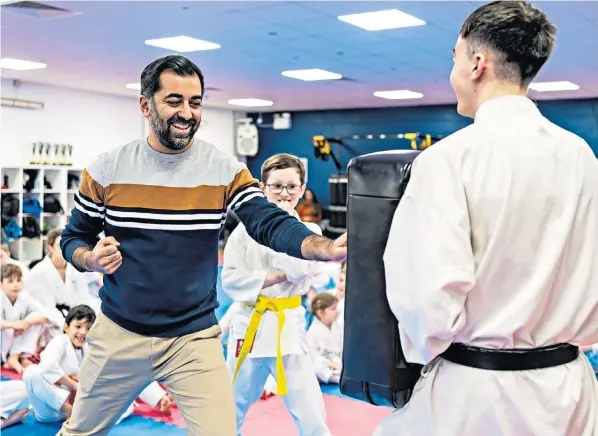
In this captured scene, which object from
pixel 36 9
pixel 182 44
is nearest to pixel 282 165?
pixel 36 9

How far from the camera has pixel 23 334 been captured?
18.3 feet

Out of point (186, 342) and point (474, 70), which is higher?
point (474, 70)

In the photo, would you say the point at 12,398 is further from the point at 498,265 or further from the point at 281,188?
the point at 498,265

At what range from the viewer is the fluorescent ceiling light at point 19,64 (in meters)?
10.3

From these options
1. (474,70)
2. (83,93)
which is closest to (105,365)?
(474,70)

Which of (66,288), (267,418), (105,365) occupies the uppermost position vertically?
(105,365)

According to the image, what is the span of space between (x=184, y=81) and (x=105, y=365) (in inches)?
39.5

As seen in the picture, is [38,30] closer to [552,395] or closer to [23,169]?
[23,169]

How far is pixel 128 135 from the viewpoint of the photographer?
14.7 meters

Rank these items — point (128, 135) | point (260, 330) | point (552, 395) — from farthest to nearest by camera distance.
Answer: point (128, 135) → point (260, 330) → point (552, 395)

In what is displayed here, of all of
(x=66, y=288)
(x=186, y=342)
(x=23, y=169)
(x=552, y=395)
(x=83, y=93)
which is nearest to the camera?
(x=552, y=395)

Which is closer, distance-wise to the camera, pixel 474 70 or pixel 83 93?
pixel 474 70

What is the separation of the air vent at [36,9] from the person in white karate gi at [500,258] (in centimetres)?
618

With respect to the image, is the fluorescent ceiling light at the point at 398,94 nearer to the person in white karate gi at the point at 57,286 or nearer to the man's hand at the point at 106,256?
the person in white karate gi at the point at 57,286
